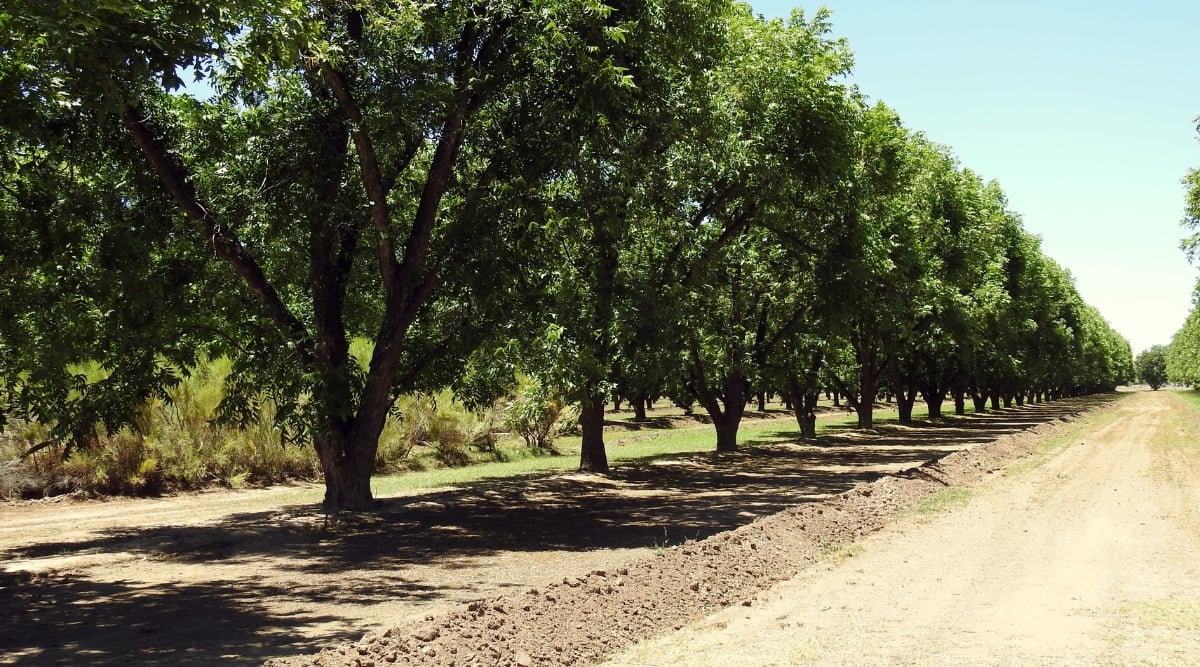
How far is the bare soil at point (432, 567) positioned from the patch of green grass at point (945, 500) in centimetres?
27

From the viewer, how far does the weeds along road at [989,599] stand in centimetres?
654

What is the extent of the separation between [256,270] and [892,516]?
10229mm

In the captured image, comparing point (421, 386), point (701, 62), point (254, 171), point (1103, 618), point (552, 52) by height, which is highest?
point (701, 62)

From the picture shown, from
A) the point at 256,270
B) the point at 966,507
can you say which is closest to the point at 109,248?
the point at 256,270

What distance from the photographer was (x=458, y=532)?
13992 millimetres

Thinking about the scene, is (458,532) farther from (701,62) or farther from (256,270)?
(701,62)

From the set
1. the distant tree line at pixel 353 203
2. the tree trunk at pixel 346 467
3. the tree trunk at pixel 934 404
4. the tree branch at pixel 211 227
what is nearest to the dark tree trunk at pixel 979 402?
the tree trunk at pixel 934 404

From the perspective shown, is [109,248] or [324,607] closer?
[324,607]

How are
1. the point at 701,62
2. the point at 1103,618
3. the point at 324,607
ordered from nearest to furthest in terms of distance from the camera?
the point at 1103,618 → the point at 324,607 → the point at 701,62

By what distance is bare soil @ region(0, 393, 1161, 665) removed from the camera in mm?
7137

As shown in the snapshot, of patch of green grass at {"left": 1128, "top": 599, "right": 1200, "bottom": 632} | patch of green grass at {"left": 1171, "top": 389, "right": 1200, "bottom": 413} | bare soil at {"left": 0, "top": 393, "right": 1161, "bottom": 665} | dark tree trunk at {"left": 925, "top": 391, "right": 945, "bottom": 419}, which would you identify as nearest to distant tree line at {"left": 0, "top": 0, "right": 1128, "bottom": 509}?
bare soil at {"left": 0, "top": 393, "right": 1161, "bottom": 665}

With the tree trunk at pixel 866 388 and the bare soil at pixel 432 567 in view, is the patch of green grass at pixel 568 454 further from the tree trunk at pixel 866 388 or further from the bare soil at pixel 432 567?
the tree trunk at pixel 866 388

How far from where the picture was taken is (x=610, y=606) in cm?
767

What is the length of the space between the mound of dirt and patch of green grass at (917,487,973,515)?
183 cm
